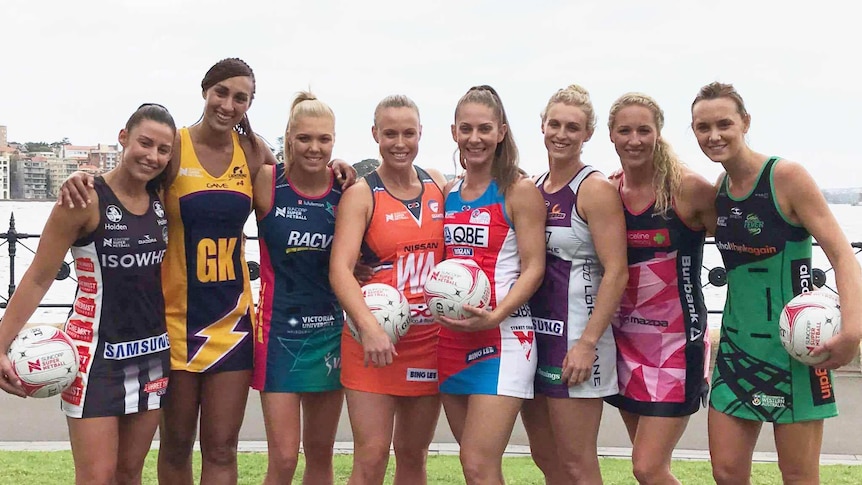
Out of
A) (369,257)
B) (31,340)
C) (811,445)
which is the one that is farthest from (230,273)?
(811,445)

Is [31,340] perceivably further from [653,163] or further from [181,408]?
[653,163]

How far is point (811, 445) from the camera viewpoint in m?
3.62

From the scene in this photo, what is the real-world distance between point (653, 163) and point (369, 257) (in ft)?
4.75

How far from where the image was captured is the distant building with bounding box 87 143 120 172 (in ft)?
12.9

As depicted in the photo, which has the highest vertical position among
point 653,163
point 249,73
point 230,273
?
point 249,73

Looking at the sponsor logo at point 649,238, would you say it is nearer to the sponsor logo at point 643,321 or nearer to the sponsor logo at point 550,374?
the sponsor logo at point 643,321

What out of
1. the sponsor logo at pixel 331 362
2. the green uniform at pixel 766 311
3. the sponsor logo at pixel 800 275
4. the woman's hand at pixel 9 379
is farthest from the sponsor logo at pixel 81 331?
the sponsor logo at pixel 800 275

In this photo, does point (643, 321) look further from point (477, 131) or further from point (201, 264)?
point (201, 264)

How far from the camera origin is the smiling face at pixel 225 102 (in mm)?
4000

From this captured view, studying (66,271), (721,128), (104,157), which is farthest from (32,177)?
(721,128)

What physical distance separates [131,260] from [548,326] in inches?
76.4

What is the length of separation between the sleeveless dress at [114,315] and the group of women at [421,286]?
0.5 inches

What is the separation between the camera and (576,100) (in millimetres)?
3896

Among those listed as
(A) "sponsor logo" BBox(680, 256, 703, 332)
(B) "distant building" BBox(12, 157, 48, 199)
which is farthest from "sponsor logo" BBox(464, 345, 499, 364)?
(B) "distant building" BBox(12, 157, 48, 199)
